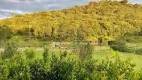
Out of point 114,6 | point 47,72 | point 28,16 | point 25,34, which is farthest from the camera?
point 114,6

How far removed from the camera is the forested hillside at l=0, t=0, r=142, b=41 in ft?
157

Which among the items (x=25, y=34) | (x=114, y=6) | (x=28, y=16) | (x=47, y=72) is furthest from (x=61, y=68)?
(x=114, y=6)

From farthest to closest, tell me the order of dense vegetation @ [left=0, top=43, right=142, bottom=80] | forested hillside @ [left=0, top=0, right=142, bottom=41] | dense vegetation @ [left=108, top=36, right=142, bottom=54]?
forested hillside @ [left=0, top=0, right=142, bottom=41]
dense vegetation @ [left=108, top=36, right=142, bottom=54]
dense vegetation @ [left=0, top=43, right=142, bottom=80]

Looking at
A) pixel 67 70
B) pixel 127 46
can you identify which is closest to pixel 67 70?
pixel 67 70

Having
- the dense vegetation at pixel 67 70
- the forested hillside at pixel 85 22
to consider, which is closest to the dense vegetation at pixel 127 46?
the forested hillside at pixel 85 22

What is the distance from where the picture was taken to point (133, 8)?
6322 centimetres

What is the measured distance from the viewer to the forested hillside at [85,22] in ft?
157

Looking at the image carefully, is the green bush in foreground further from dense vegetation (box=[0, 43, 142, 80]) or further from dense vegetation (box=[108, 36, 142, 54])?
dense vegetation (box=[108, 36, 142, 54])

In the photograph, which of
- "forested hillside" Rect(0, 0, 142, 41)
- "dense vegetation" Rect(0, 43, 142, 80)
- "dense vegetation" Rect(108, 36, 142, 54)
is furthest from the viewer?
"forested hillside" Rect(0, 0, 142, 41)

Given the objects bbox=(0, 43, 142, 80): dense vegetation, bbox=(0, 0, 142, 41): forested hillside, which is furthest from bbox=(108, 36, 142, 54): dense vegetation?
bbox=(0, 43, 142, 80): dense vegetation

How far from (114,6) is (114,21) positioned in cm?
766

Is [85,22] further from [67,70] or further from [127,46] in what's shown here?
[67,70]

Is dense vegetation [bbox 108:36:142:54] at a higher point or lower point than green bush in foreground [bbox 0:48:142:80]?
lower

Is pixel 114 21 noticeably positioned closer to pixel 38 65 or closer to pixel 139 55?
pixel 139 55
